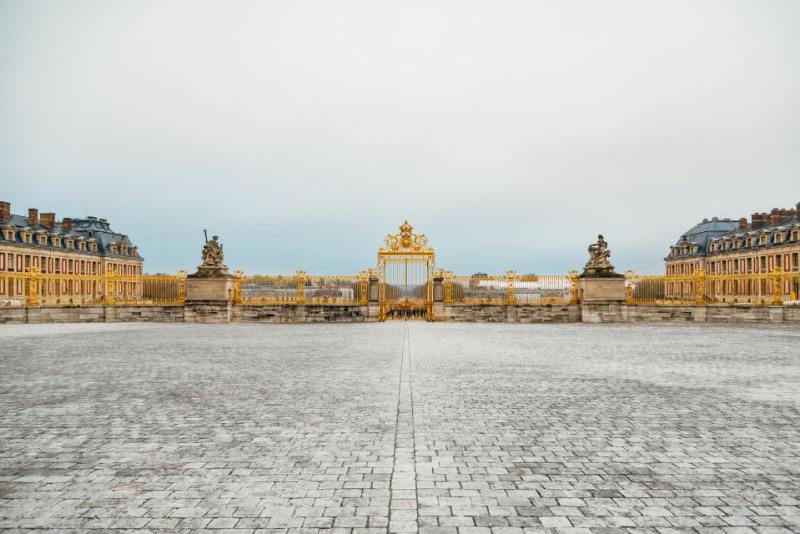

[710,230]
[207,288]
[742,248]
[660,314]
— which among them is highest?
[710,230]

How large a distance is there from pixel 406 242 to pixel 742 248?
57964mm

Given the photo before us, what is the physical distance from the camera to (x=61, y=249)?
2739 inches

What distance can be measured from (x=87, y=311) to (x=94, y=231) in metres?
59.2

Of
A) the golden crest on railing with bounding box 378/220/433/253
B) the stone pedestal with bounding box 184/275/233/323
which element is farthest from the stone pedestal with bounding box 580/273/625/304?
the stone pedestal with bounding box 184/275/233/323

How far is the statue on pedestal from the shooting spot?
1061 inches

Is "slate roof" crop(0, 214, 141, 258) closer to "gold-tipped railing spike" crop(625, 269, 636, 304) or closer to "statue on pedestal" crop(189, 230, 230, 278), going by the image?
"statue on pedestal" crop(189, 230, 230, 278)

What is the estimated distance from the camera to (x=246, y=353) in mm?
13789

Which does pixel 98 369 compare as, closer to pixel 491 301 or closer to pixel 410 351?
pixel 410 351

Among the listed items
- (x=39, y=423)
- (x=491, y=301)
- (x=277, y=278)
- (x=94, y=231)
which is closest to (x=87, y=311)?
(x=277, y=278)

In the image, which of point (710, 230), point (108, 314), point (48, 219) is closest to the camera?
point (108, 314)

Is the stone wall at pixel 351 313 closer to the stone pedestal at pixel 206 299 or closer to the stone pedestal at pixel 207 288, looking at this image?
the stone pedestal at pixel 206 299

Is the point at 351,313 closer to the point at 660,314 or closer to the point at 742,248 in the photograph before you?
the point at 660,314

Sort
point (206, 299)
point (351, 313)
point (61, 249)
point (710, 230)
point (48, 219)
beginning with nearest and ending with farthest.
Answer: point (206, 299), point (351, 313), point (61, 249), point (48, 219), point (710, 230)

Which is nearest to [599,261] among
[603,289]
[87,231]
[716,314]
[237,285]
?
[603,289]
